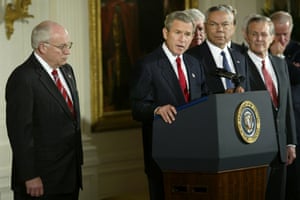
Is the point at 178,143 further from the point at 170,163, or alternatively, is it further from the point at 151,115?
the point at 151,115

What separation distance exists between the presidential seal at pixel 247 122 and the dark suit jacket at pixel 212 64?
1.92 ft

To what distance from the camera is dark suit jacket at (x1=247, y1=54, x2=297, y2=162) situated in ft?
15.8

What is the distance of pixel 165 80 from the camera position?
Result: 425cm

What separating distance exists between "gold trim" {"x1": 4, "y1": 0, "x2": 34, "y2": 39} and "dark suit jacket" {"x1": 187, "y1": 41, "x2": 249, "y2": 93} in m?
1.46

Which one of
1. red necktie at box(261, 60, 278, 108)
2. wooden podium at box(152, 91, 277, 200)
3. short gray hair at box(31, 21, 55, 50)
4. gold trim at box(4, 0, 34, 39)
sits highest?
gold trim at box(4, 0, 34, 39)

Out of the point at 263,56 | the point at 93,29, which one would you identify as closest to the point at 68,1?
the point at 93,29

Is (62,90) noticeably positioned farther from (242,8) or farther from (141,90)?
(242,8)

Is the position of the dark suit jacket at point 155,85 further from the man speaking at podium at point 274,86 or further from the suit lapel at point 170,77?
the man speaking at podium at point 274,86

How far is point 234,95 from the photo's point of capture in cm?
377

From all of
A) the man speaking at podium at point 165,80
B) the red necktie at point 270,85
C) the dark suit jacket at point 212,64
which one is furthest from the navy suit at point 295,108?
the man speaking at podium at point 165,80

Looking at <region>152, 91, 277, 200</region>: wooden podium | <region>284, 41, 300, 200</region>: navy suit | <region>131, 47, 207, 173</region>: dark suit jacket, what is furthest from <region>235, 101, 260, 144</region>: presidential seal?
<region>284, 41, 300, 200</region>: navy suit

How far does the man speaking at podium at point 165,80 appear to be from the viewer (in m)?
4.20

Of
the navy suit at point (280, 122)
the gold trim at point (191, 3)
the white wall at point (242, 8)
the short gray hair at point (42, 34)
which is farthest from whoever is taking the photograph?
the white wall at point (242, 8)

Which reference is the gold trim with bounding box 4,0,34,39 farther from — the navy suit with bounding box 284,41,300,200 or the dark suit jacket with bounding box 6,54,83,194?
the navy suit with bounding box 284,41,300,200
